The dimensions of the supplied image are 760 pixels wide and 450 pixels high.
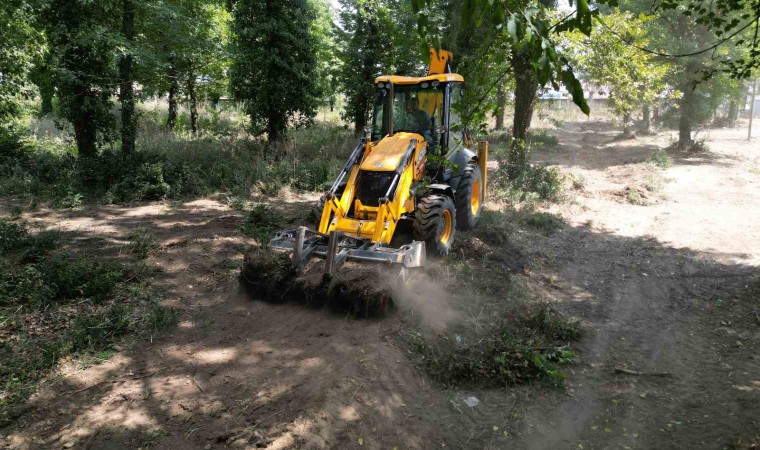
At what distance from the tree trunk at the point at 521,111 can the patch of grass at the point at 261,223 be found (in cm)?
776

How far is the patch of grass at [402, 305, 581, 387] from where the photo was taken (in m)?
5.22

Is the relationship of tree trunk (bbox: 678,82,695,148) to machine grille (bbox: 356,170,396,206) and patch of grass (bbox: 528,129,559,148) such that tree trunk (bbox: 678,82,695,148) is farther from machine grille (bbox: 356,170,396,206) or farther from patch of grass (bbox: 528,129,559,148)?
machine grille (bbox: 356,170,396,206)

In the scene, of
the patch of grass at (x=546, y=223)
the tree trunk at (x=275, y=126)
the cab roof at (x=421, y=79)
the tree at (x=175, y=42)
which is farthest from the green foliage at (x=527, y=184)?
the tree at (x=175, y=42)

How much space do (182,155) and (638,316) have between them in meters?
11.7

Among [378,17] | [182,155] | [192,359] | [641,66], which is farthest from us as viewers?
[378,17]

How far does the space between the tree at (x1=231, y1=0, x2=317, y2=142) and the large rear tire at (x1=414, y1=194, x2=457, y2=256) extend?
950 cm

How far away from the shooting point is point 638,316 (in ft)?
22.9

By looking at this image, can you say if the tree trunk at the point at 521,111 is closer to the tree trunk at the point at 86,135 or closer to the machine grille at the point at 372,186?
the machine grille at the point at 372,186

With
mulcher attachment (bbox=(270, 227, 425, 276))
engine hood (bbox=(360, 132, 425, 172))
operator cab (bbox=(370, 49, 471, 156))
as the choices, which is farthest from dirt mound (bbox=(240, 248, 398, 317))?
operator cab (bbox=(370, 49, 471, 156))

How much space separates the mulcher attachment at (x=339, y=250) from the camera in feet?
20.0

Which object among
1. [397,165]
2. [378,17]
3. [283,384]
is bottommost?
[283,384]

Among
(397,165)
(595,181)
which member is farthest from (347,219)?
(595,181)

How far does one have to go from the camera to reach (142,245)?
791 cm

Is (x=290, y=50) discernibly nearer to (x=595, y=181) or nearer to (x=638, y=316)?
(x=595, y=181)
